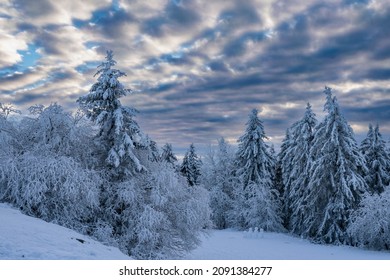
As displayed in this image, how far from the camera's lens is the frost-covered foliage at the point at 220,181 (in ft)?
178

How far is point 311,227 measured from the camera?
127ft

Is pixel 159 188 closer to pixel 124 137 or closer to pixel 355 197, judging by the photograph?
pixel 124 137

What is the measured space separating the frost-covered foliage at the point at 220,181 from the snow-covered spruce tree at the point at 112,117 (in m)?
29.8

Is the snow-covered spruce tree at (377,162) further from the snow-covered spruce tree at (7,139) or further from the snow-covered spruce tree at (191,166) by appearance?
the snow-covered spruce tree at (7,139)

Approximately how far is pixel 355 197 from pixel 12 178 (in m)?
30.5

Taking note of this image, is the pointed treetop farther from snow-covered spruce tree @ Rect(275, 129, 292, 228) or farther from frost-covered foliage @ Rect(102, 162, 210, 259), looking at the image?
frost-covered foliage @ Rect(102, 162, 210, 259)

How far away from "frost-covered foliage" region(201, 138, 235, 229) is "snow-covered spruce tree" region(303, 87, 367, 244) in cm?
1560

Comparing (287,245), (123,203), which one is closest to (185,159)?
(287,245)

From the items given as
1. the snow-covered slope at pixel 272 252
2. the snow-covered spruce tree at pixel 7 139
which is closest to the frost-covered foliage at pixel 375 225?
the snow-covered slope at pixel 272 252

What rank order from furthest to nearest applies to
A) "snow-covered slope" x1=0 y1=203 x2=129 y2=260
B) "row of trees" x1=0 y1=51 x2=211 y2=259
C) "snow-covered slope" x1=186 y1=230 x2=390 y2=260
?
"snow-covered slope" x1=186 y1=230 x2=390 y2=260, "row of trees" x1=0 y1=51 x2=211 y2=259, "snow-covered slope" x1=0 y1=203 x2=129 y2=260

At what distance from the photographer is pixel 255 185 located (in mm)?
46062

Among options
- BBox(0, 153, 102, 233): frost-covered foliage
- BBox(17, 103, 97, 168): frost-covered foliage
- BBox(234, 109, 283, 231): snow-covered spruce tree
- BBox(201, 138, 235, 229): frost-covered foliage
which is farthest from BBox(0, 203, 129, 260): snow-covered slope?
BBox(201, 138, 235, 229): frost-covered foliage

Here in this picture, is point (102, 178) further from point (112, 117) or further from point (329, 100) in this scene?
point (329, 100)

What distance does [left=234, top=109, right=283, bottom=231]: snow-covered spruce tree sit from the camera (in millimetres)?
45969
